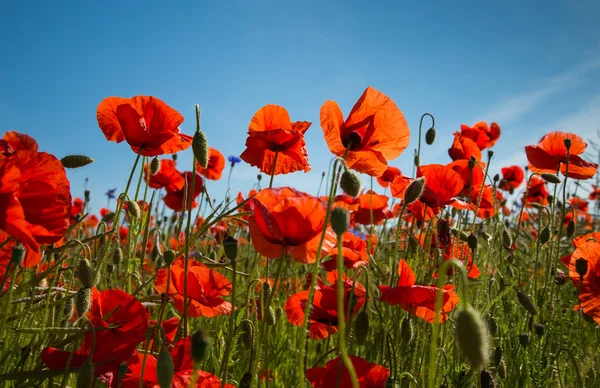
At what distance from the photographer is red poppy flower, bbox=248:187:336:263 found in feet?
3.71

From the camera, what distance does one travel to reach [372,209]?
10.5 ft

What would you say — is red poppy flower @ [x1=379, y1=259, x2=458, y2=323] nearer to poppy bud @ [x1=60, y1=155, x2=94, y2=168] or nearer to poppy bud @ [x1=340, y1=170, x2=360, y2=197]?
poppy bud @ [x1=340, y1=170, x2=360, y2=197]

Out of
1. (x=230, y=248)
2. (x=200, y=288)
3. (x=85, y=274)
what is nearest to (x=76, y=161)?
(x=85, y=274)

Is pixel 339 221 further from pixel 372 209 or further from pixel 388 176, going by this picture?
pixel 388 176

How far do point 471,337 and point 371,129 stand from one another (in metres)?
0.99

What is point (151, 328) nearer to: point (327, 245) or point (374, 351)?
point (327, 245)

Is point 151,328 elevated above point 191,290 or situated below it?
below

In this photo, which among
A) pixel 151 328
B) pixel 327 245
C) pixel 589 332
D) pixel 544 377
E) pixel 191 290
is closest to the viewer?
pixel 327 245

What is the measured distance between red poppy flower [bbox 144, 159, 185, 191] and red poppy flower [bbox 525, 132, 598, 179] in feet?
7.02

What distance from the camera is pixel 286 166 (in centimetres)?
191

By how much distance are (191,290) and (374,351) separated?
1.26 m

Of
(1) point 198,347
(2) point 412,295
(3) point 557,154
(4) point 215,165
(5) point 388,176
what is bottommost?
(1) point 198,347

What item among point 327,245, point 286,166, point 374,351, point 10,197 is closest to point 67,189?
point 10,197

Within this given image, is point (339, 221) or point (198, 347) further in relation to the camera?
point (339, 221)
